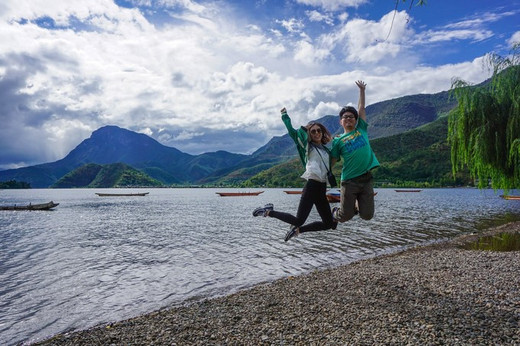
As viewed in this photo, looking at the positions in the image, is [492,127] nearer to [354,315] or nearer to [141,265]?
[354,315]

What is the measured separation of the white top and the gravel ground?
326 cm

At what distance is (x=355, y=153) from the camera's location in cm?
638

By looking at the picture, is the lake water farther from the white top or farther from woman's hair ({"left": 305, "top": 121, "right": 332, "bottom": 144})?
woman's hair ({"left": 305, "top": 121, "right": 332, "bottom": 144})

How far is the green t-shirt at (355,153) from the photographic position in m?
6.34

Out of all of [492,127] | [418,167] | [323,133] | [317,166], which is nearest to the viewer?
[317,166]

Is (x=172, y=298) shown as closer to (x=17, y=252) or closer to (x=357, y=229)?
(x=17, y=252)

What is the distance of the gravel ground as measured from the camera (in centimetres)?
664

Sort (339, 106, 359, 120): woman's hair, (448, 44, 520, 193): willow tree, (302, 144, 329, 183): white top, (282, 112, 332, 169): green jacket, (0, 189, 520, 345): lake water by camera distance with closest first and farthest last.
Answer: (302, 144, 329, 183): white top, (282, 112, 332, 169): green jacket, (339, 106, 359, 120): woman's hair, (0, 189, 520, 345): lake water, (448, 44, 520, 193): willow tree

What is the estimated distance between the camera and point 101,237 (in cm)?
3180

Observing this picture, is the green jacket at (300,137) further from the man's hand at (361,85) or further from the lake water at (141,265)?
the lake water at (141,265)

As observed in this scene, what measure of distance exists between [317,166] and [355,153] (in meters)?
0.79

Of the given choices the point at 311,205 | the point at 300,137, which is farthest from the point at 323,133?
the point at 311,205

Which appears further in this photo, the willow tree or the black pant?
the willow tree

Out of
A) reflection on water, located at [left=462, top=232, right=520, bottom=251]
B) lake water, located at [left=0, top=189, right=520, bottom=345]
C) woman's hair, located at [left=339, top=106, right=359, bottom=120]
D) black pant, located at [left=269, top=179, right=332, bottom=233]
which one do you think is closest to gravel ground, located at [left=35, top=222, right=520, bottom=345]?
lake water, located at [left=0, top=189, right=520, bottom=345]
